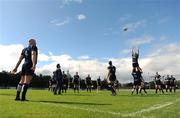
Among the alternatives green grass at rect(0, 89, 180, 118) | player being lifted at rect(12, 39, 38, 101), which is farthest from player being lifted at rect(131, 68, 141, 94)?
player being lifted at rect(12, 39, 38, 101)

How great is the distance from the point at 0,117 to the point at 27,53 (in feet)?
21.5

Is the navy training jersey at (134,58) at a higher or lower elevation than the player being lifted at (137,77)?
higher

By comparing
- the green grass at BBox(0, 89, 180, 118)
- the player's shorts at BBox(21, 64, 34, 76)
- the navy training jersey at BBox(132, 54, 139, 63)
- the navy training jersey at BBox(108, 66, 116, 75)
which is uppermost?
the navy training jersey at BBox(132, 54, 139, 63)

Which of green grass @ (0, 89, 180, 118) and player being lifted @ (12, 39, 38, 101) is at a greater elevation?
player being lifted @ (12, 39, 38, 101)

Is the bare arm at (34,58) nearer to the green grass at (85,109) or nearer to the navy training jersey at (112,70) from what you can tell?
the green grass at (85,109)

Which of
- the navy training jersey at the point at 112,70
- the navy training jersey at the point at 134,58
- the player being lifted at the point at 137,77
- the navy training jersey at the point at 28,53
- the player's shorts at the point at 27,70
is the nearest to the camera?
the player's shorts at the point at 27,70

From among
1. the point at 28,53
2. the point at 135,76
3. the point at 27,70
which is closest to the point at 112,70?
the point at 135,76

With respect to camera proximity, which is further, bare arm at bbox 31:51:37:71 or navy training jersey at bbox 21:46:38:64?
navy training jersey at bbox 21:46:38:64

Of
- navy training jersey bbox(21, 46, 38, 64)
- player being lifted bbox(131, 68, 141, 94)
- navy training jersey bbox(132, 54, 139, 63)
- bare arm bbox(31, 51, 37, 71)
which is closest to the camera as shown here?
bare arm bbox(31, 51, 37, 71)

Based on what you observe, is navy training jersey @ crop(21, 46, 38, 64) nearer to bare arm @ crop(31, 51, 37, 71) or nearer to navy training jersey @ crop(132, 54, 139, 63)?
bare arm @ crop(31, 51, 37, 71)

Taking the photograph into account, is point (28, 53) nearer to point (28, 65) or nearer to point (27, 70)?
point (28, 65)

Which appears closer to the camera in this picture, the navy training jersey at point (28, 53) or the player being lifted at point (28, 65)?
the player being lifted at point (28, 65)

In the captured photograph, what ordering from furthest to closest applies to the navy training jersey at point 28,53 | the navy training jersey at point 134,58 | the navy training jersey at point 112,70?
the navy training jersey at point 134,58 < the navy training jersey at point 112,70 < the navy training jersey at point 28,53

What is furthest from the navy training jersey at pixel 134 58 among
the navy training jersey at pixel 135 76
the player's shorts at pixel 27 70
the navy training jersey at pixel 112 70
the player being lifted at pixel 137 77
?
the player's shorts at pixel 27 70
